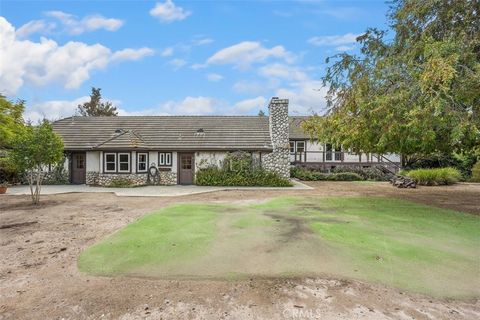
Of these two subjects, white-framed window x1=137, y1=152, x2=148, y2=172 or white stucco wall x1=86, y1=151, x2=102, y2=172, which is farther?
white stucco wall x1=86, y1=151, x2=102, y2=172

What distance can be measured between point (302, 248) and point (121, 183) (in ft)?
56.4

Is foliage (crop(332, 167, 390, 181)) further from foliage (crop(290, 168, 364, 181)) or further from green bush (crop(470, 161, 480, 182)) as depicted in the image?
green bush (crop(470, 161, 480, 182))

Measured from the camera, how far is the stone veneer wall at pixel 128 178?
21.2 meters

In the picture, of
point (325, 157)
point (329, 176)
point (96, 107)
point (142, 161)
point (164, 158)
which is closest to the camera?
point (142, 161)

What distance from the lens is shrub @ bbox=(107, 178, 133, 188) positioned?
20812 millimetres

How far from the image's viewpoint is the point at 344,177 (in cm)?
2795

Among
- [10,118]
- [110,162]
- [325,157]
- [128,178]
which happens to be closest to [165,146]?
[128,178]

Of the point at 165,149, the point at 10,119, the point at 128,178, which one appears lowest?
the point at 128,178

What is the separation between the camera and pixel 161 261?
5.60 meters

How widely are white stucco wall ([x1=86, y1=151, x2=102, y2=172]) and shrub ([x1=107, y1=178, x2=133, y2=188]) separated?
1.95 m

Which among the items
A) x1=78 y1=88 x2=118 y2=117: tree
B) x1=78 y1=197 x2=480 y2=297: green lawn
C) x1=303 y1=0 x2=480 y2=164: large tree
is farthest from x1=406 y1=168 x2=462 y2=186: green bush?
x1=78 y1=88 x2=118 y2=117: tree

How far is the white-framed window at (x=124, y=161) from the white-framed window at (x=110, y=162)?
1.06 ft

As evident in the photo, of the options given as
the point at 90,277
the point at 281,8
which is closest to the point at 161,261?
the point at 90,277

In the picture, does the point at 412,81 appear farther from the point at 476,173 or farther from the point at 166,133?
the point at 476,173
